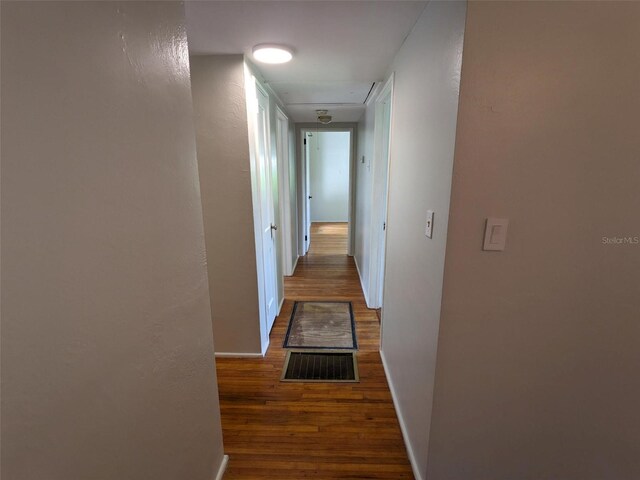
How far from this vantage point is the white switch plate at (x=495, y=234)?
3.34 ft

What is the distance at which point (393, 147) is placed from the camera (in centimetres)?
193

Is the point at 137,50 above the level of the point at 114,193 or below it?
above

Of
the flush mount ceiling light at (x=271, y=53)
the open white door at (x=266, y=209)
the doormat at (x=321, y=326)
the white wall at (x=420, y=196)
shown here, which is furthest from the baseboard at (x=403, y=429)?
the flush mount ceiling light at (x=271, y=53)

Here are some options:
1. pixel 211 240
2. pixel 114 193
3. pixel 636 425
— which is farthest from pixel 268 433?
pixel 636 425

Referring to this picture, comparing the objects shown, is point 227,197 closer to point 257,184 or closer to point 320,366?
point 257,184

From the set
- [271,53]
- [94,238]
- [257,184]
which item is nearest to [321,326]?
[257,184]

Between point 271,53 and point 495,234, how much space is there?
5.11ft

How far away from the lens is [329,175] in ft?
24.6

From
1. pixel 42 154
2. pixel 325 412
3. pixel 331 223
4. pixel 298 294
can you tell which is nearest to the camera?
pixel 42 154

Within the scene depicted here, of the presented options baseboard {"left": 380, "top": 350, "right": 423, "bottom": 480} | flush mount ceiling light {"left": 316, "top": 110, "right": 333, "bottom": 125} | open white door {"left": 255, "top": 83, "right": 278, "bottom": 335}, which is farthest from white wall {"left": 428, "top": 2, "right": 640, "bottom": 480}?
flush mount ceiling light {"left": 316, "top": 110, "right": 333, "bottom": 125}

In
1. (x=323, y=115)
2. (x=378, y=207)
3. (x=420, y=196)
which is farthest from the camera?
(x=323, y=115)

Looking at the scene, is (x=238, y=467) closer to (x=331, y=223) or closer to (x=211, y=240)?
(x=211, y=240)

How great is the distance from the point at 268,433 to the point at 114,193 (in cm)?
158

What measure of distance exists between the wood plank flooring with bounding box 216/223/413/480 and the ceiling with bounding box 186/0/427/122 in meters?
2.12
